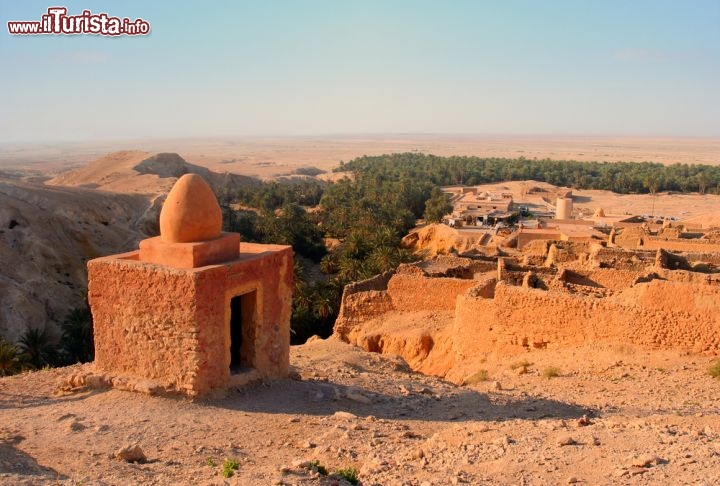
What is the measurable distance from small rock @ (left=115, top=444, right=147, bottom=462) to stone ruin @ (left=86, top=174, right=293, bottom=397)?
Answer: 5.81ft

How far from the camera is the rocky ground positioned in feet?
19.5

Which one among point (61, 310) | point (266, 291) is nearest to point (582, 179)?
point (61, 310)

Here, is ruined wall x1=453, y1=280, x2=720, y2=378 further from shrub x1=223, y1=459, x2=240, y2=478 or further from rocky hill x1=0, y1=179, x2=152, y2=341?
rocky hill x1=0, y1=179, x2=152, y2=341

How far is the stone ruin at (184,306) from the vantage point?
8.46 m

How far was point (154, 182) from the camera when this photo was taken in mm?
58562

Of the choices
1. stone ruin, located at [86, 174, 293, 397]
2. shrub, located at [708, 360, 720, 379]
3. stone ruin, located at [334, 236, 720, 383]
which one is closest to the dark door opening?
stone ruin, located at [86, 174, 293, 397]

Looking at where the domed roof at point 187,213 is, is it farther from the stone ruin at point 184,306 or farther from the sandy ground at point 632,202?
the sandy ground at point 632,202

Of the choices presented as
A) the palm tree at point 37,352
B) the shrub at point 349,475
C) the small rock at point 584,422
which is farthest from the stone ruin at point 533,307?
the palm tree at point 37,352

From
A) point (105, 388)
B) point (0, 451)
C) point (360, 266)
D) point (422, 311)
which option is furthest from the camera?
point (360, 266)

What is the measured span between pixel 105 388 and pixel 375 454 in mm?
4420

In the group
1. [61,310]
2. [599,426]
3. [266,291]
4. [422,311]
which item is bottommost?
[61,310]

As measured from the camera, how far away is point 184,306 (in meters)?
8.38

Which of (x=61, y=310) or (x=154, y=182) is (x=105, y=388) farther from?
(x=154, y=182)

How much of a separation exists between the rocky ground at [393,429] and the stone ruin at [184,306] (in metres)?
0.34
